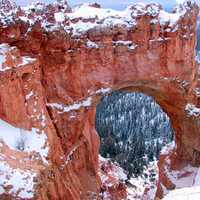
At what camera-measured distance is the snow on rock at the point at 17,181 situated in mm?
11016

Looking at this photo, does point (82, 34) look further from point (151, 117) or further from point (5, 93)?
point (151, 117)

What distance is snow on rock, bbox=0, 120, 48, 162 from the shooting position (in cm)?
1283

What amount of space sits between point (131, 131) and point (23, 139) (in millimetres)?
37512

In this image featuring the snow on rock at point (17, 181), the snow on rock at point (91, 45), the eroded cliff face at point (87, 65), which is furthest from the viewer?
the snow on rock at point (91, 45)

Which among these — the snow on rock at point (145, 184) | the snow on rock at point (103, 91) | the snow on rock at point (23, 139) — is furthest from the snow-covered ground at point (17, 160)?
the snow on rock at point (145, 184)

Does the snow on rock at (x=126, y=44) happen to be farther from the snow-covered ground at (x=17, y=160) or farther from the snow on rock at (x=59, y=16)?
the snow-covered ground at (x=17, y=160)

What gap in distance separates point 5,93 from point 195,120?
10721mm

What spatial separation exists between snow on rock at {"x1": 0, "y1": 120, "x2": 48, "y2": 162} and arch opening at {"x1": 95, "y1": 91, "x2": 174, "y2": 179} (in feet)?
56.4

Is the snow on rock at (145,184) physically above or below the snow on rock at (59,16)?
below

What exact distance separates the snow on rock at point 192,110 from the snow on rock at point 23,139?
940cm

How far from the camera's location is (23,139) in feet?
43.3

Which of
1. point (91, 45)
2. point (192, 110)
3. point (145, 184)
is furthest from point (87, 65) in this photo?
point (145, 184)

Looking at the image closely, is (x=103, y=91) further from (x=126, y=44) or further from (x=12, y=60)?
(x=12, y=60)

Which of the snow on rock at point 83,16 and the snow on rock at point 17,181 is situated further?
the snow on rock at point 83,16
